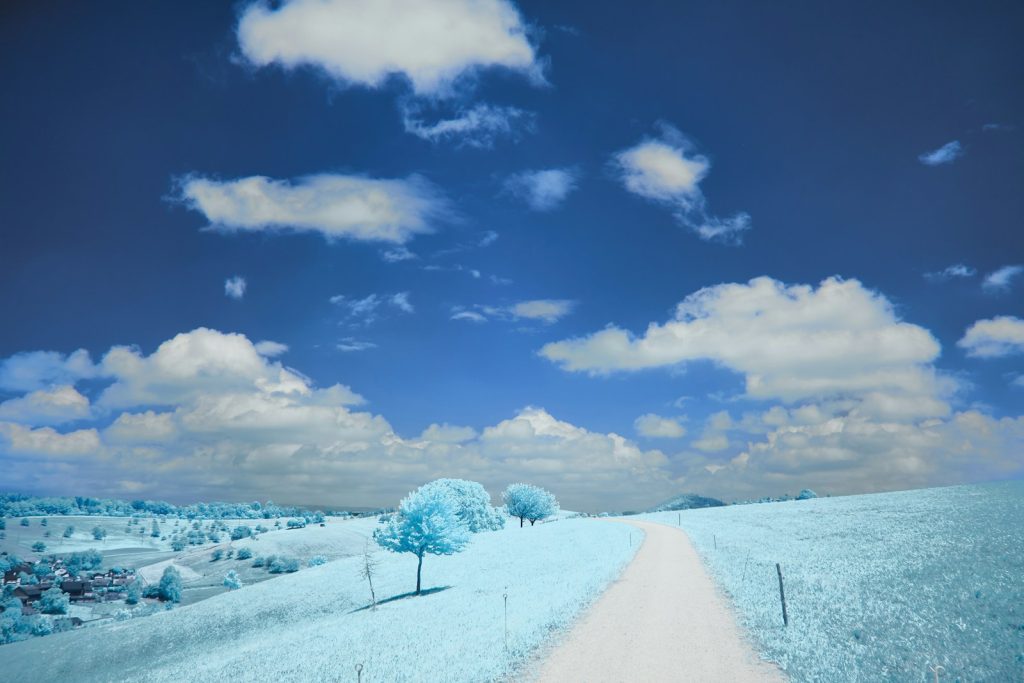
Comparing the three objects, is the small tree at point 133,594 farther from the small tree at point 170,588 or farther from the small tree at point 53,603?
the small tree at point 53,603

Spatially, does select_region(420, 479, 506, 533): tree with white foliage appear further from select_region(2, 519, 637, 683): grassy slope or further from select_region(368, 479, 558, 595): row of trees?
select_region(368, 479, 558, 595): row of trees

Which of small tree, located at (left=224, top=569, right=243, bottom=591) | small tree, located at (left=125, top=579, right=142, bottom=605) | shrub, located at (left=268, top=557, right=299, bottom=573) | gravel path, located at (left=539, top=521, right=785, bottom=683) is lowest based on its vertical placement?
small tree, located at (left=125, top=579, right=142, bottom=605)

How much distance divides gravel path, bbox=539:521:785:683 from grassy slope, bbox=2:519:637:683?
4.92ft

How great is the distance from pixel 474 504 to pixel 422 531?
6784 cm

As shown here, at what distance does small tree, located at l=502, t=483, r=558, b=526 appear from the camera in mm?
144250

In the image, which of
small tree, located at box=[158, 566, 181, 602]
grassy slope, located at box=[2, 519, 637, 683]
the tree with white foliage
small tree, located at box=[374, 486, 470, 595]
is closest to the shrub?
small tree, located at box=[158, 566, 181, 602]

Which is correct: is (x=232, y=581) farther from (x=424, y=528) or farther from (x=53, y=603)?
(x=424, y=528)

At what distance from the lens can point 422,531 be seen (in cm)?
5481

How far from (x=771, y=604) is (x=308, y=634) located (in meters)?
30.4

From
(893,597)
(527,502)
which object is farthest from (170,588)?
(893,597)

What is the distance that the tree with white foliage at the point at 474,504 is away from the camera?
118 m

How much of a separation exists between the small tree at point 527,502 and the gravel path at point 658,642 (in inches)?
4544

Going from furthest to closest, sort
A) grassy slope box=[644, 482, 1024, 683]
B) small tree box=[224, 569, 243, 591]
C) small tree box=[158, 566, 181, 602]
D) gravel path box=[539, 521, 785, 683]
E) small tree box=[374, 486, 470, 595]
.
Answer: small tree box=[224, 569, 243, 591], small tree box=[158, 566, 181, 602], small tree box=[374, 486, 470, 595], grassy slope box=[644, 482, 1024, 683], gravel path box=[539, 521, 785, 683]

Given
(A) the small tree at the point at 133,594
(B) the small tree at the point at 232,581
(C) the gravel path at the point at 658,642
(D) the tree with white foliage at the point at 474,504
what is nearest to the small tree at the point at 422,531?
(C) the gravel path at the point at 658,642
